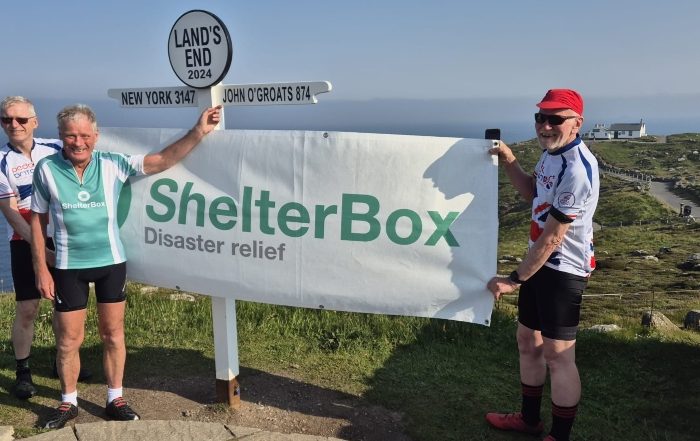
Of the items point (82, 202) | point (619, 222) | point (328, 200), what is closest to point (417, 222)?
point (328, 200)

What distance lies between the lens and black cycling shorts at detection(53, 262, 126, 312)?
4.34 m

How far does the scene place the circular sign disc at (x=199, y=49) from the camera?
4.29 meters

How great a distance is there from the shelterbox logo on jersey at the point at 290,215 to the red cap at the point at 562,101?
3.23 feet

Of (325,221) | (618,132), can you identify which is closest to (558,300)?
(325,221)

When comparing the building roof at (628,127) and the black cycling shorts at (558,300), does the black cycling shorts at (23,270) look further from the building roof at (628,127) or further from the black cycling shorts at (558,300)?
the building roof at (628,127)

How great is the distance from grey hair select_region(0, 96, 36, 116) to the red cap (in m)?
3.77

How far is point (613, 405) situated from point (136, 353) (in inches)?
174

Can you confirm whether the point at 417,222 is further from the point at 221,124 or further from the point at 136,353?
the point at 136,353

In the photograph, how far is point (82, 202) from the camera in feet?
14.0

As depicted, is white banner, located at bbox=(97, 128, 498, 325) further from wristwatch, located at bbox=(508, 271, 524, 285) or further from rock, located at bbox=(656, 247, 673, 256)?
rock, located at bbox=(656, 247, 673, 256)

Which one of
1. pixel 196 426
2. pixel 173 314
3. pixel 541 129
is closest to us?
pixel 541 129

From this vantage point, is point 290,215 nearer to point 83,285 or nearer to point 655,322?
point 83,285

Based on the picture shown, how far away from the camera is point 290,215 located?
179 inches

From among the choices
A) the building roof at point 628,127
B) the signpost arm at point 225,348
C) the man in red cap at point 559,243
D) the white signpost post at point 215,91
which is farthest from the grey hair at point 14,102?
the building roof at point 628,127
